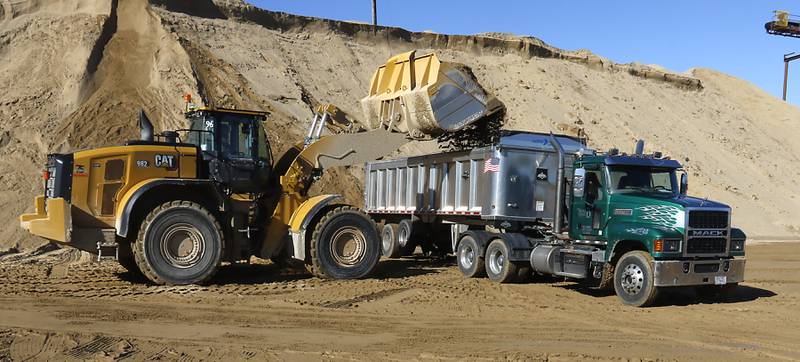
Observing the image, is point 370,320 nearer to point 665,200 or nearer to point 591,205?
point 591,205

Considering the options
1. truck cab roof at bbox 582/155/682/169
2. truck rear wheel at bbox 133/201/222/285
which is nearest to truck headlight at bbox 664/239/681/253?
truck cab roof at bbox 582/155/682/169

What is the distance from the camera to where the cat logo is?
40.6ft

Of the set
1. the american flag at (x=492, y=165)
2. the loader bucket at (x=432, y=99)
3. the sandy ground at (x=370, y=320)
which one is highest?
the loader bucket at (x=432, y=99)

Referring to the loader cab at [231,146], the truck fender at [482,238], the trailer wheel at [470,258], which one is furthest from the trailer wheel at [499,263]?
the loader cab at [231,146]

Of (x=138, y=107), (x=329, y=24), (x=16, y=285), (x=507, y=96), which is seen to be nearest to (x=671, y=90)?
(x=507, y=96)

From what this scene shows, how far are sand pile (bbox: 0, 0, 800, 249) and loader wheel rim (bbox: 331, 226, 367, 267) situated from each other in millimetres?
9910

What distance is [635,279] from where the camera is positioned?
11.4 m

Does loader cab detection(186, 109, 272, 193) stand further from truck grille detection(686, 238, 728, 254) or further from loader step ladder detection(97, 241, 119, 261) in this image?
truck grille detection(686, 238, 728, 254)

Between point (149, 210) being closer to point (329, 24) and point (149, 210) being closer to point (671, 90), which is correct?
point (329, 24)

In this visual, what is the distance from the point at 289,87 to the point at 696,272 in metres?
21.0

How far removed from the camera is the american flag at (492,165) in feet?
45.8

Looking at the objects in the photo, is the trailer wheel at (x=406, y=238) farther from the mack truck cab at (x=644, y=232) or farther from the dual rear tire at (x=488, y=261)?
the mack truck cab at (x=644, y=232)

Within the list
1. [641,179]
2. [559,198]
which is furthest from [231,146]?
[641,179]

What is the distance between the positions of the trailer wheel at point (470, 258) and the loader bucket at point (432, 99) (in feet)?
7.72
